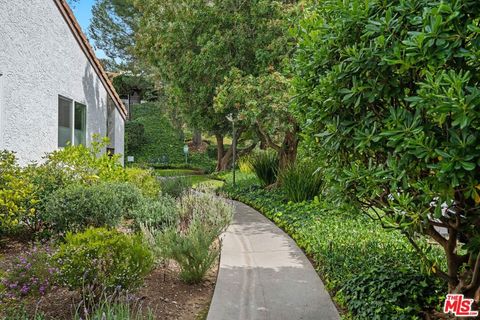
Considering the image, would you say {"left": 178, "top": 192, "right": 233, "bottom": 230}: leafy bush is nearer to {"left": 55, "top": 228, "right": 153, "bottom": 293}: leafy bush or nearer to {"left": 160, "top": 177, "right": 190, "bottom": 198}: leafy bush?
{"left": 55, "top": 228, "right": 153, "bottom": 293}: leafy bush

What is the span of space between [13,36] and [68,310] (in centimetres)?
543

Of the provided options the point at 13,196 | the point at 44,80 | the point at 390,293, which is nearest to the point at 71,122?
the point at 44,80

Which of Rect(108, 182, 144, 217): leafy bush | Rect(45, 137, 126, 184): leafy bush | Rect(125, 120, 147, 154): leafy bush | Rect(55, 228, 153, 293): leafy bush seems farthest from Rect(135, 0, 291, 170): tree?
Rect(125, 120, 147, 154): leafy bush

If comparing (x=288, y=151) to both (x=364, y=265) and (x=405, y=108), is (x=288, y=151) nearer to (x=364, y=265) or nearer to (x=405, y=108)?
(x=364, y=265)

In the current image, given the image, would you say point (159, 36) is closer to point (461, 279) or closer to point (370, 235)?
point (370, 235)

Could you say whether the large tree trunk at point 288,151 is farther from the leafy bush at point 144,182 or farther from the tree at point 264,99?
the leafy bush at point 144,182

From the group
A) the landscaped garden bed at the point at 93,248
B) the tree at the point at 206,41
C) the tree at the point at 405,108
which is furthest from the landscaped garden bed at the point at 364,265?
the tree at the point at 206,41

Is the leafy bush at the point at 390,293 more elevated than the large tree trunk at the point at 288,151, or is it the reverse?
the large tree trunk at the point at 288,151

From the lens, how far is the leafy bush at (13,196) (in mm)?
5555

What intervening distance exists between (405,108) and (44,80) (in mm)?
7612

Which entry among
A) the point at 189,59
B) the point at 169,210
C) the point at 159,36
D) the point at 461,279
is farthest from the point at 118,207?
the point at 159,36

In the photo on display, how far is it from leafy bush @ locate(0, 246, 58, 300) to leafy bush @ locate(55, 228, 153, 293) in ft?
0.59

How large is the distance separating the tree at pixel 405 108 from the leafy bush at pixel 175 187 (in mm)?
7257

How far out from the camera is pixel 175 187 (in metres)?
10.7
